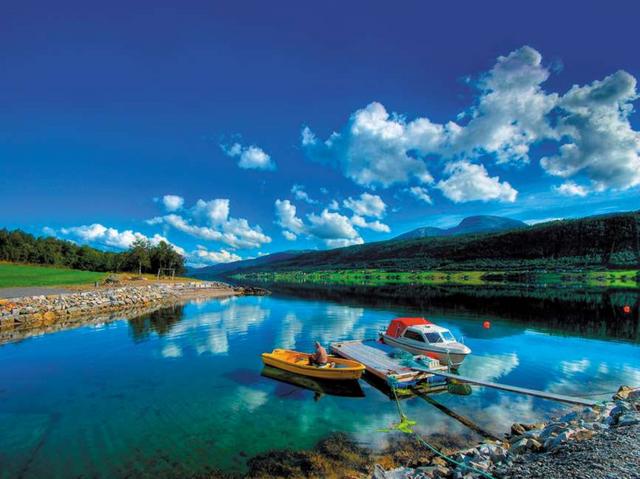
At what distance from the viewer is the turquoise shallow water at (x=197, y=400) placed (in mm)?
13523

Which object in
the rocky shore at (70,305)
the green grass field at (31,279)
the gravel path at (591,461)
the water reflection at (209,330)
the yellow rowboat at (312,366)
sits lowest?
the water reflection at (209,330)

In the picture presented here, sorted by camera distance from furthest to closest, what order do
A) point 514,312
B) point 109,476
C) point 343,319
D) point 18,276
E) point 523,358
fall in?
point 18,276
point 514,312
point 343,319
point 523,358
point 109,476

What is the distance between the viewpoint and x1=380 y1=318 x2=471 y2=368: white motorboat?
23.7m

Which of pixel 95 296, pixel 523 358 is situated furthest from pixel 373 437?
pixel 95 296

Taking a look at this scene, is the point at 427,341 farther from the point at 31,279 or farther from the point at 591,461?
the point at 31,279

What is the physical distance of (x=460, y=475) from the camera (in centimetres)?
994

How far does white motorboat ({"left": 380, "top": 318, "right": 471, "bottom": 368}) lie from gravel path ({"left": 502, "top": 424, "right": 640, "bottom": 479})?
12493 millimetres

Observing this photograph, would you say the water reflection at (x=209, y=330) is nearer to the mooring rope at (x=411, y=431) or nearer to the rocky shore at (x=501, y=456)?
the mooring rope at (x=411, y=431)

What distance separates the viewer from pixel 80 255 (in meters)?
148

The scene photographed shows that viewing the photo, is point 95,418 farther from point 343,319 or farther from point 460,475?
point 343,319

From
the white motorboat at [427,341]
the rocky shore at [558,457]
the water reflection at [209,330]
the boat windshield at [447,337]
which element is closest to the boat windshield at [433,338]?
the white motorboat at [427,341]

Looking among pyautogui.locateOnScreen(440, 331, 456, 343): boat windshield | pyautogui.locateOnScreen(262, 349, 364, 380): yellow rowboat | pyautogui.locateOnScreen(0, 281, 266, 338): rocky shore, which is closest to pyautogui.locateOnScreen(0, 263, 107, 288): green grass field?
pyautogui.locateOnScreen(0, 281, 266, 338): rocky shore

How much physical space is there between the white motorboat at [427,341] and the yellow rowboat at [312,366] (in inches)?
230

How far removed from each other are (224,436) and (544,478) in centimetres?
1217
